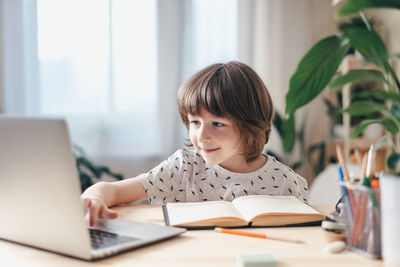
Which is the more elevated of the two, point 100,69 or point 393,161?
point 100,69

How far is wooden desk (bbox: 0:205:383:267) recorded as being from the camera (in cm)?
68

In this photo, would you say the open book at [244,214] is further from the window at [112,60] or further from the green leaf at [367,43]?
the window at [112,60]

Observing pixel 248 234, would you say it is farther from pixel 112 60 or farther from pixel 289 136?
pixel 112 60

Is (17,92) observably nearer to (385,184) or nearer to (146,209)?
(146,209)

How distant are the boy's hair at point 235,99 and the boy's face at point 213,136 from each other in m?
0.02

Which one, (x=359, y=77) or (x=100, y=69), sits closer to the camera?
(x=359, y=77)

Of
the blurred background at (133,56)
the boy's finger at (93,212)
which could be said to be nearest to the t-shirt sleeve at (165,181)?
the boy's finger at (93,212)

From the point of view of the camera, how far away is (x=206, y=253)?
0.73 metres

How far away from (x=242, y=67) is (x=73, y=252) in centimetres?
75

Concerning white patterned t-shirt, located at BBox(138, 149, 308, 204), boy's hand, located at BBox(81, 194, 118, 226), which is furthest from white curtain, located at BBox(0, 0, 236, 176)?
boy's hand, located at BBox(81, 194, 118, 226)

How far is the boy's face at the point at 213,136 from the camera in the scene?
1164 millimetres

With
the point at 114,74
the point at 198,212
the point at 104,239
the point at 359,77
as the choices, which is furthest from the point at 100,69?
the point at 359,77

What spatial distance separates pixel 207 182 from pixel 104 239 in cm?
56

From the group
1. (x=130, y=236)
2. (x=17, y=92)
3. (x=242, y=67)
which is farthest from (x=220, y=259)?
(x=17, y=92)
